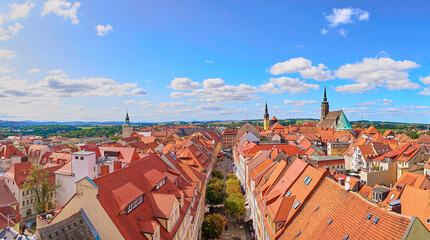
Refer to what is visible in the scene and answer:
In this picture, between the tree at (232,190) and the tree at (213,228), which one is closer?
the tree at (213,228)

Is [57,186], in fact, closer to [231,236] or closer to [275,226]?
[231,236]

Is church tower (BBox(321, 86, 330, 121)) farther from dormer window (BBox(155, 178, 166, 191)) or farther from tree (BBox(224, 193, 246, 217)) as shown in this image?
dormer window (BBox(155, 178, 166, 191))

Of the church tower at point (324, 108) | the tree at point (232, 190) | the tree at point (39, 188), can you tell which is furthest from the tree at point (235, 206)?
the church tower at point (324, 108)

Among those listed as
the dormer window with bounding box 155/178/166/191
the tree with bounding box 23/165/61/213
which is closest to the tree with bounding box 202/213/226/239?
the dormer window with bounding box 155/178/166/191

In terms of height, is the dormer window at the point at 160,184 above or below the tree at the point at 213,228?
above

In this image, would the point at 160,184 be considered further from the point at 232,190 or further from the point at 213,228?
the point at 232,190

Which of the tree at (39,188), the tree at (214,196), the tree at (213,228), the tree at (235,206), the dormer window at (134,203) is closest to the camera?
the dormer window at (134,203)

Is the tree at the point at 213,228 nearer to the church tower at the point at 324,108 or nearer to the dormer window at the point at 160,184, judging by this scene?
the dormer window at the point at 160,184

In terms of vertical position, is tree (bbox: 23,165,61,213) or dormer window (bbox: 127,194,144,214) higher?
dormer window (bbox: 127,194,144,214)

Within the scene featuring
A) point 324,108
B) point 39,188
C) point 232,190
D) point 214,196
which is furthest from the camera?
point 324,108

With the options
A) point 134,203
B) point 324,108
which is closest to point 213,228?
point 134,203

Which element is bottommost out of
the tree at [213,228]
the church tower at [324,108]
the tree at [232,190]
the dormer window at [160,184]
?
the tree at [213,228]
